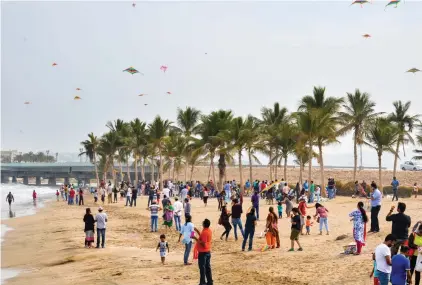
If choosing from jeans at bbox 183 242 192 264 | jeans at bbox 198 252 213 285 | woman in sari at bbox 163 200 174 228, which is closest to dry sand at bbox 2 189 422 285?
jeans at bbox 183 242 192 264

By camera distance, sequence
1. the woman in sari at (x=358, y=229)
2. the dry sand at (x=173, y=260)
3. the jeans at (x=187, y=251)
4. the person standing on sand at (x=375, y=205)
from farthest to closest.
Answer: the person standing on sand at (x=375, y=205) < the jeans at (x=187, y=251) < the woman in sari at (x=358, y=229) < the dry sand at (x=173, y=260)

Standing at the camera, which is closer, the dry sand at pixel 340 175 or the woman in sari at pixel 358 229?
the woman in sari at pixel 358 229

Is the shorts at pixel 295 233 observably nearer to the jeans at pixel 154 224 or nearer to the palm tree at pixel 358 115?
the jeans at pixel 154 224

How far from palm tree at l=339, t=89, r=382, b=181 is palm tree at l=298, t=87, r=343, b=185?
127 cm

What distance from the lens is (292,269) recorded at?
14219 millimetres

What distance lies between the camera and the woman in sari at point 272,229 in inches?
677

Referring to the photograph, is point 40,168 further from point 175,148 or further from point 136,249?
point 136,249

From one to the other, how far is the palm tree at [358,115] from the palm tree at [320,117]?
127 centimetres

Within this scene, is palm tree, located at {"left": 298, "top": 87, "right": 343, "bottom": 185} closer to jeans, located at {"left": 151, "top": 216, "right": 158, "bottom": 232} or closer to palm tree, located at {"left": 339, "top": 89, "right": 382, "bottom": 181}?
palm tree, located at {"left": 339, "top": 89, "right": 382, "bottom": 181}

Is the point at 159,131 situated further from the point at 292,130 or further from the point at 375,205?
the point at 375,205

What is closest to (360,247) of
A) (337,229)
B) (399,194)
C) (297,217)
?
(297,217)

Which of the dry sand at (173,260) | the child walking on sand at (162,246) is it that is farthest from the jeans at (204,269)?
the child walking on sand at (162,246)

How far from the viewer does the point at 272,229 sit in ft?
56.8

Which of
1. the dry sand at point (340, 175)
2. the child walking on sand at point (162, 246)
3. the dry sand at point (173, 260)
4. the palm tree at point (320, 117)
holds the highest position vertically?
the palm tree at point (320, 117)
